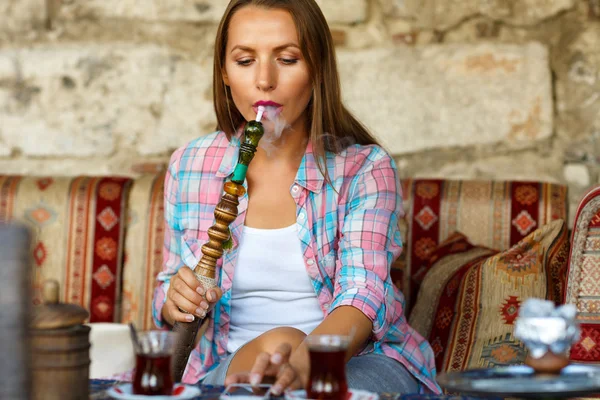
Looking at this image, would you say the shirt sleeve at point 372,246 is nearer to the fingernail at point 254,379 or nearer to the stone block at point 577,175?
the fingernail at point 254,379

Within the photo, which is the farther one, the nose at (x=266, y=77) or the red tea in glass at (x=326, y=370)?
the nose at (x=266, y=77)

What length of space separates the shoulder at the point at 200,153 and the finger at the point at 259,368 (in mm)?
865

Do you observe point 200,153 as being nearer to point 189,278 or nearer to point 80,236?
point 189,278

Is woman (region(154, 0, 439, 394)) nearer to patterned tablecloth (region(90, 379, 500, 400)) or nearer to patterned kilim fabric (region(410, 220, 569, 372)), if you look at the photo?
patterned kilim fabric (region(410, 220, 569, 372))

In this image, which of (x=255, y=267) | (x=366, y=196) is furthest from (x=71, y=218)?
(x=366, y=196)

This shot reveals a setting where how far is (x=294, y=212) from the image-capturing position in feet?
6.90

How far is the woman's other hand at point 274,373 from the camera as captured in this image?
137 centimetres

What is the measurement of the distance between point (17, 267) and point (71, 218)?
72.2 inches

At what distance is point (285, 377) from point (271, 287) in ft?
2.23

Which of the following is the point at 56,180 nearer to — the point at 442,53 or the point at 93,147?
the point at 93,147

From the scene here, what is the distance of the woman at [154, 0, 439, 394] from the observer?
6.53 feet

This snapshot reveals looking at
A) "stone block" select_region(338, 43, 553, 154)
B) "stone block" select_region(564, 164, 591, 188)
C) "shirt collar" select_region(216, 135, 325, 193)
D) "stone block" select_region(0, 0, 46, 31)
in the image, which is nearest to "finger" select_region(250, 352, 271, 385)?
"shirt collar" select_region(216, 135, 325, 193)

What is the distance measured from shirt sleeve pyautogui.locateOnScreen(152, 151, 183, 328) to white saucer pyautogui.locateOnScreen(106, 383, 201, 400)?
797mm

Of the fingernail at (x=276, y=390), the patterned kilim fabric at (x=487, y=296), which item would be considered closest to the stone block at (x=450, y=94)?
the patterned kilim fabric at (x=487, y=296)
